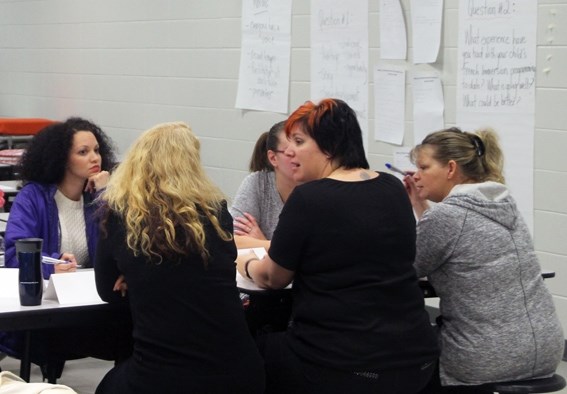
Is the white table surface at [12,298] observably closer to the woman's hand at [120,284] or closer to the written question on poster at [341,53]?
the woman's hand at [120,284]

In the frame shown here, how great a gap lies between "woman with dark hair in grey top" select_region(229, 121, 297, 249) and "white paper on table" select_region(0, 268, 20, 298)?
32.7 inches

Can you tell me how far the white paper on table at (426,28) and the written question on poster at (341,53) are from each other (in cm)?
35

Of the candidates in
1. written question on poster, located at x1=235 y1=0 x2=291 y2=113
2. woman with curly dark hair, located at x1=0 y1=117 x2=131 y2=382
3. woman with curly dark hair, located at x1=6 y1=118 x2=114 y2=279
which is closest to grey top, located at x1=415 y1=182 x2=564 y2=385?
woman with curly dark hair, located at x1=0 y1=117 x2=131 y2=382

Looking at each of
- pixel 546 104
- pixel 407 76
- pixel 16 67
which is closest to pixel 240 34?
pixel 407 76

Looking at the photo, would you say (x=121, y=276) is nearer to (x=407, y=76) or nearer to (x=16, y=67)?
(x=407, y=76)

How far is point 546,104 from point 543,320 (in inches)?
71.8

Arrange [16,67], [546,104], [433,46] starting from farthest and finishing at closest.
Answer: [16,67], [433,46], [546,104]

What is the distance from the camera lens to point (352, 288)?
9.25 feet

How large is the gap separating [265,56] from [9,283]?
10.8 ft

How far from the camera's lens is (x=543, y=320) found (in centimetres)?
309

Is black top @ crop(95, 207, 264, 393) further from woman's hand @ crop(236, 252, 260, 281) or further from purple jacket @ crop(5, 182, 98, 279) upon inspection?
purple jacket @ crop(5, 182, 98, 279)

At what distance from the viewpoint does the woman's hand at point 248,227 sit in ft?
12.1

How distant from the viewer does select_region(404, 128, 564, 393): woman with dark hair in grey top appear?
3.04 metres

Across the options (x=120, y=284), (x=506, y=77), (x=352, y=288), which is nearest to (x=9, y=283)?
(x=120, y=284)
